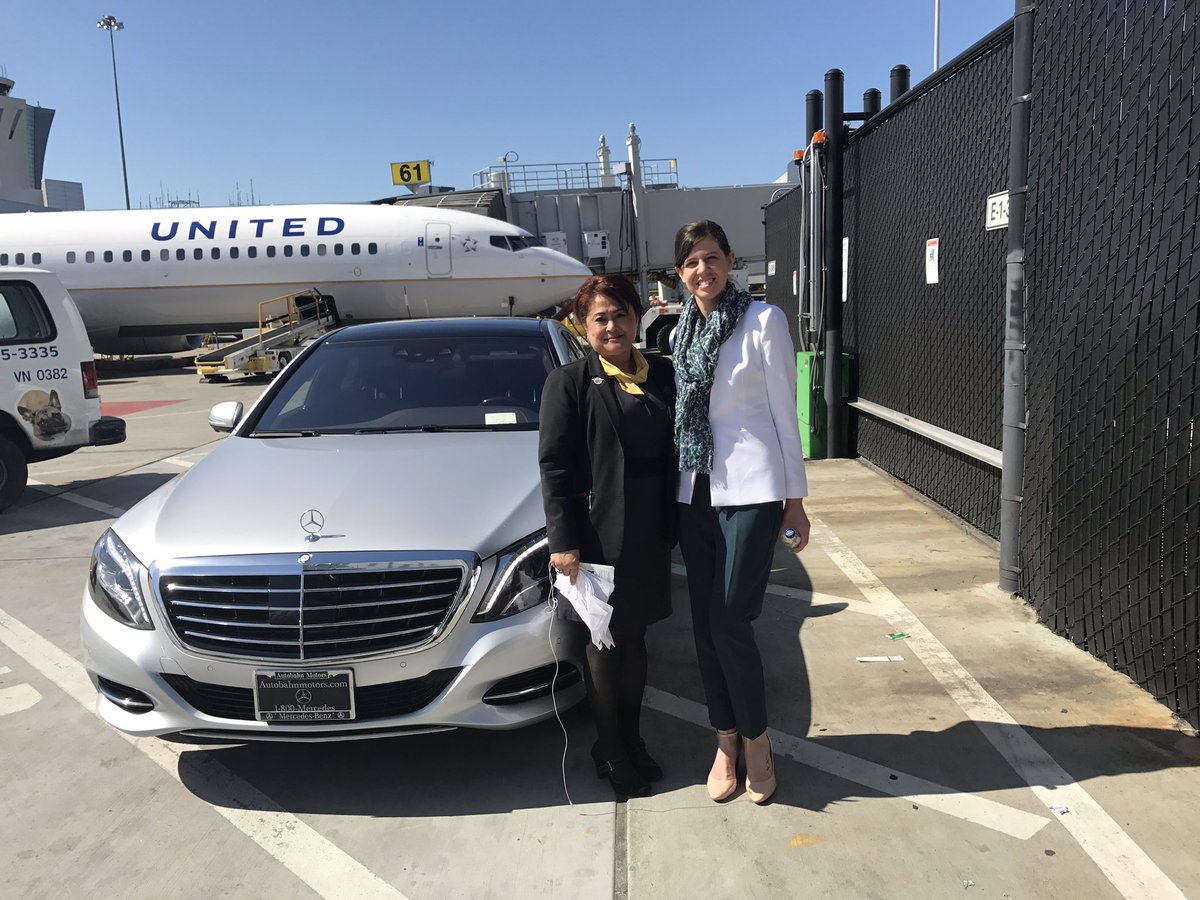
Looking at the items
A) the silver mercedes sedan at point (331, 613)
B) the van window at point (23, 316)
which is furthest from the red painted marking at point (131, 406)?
the silver mercedes sedan at point (331, 613)

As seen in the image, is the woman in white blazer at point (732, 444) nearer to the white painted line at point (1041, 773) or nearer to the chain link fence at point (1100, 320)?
the white painted line at point (1041, 773)

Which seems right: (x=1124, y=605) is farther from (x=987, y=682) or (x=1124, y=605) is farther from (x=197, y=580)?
(x=197, y=580)

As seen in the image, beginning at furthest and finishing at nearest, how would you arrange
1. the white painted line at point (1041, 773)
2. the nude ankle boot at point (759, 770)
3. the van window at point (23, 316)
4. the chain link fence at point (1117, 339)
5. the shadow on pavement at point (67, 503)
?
the van window at point (23, 316) < the shadow on pavement at point (67, 503) < the chain link fence at point (1117, 339) < the nude ankle boot at point (759, 770) < the white painted line at point (1041, 773)

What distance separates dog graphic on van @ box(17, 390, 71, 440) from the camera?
7.71m

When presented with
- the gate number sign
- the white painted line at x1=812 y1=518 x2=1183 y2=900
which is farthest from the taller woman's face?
the gate number sign

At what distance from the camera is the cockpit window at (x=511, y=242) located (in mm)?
21281

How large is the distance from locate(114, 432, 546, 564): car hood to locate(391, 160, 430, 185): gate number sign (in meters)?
36.3

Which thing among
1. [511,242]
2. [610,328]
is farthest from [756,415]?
[511,242]

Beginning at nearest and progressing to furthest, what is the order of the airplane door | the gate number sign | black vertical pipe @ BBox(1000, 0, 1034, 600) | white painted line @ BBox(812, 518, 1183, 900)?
white painted line @ BBox(812, 518, 1183, 900) < black vertical pipe @ BBox(1000, 0, 1034, 600) < the airplane door < the gate number sign

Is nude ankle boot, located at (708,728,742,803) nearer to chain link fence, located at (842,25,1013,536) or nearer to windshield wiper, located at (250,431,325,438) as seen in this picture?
windshield wiper, located at (250,431,325,438)

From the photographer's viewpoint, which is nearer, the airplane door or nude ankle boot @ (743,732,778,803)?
nude ankle boot @ (743,732,778,803)

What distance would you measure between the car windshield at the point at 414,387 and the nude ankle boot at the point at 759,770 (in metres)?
1.83

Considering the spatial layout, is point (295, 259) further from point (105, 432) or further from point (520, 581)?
point (520, 581)

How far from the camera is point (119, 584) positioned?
3.13 metres
